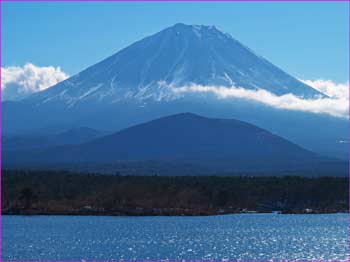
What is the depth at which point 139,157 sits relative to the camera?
153125 millimetres

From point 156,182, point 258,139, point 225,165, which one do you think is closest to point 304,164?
point 225,165

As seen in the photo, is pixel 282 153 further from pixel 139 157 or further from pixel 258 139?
pixel 139 157

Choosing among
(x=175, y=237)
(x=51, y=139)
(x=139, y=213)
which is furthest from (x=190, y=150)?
(x=175, y=237)

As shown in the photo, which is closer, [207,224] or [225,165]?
[207,224]

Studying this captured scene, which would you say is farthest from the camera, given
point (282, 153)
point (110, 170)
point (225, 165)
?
point (282, 153)

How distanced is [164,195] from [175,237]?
2639 cm

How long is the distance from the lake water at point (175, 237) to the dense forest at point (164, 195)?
17.8 feet

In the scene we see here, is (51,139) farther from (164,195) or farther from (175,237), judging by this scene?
(175,237)

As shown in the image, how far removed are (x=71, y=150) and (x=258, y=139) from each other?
36.0 metres

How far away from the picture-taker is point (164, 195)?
70.3 meters

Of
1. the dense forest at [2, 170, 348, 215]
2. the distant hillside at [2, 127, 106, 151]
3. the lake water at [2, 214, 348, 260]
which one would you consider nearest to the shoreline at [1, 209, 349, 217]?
the dense forest at [2, 170, 348, 215]

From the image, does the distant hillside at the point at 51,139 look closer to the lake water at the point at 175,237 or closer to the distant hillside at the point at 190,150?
the distant hillside at the point at 190,150

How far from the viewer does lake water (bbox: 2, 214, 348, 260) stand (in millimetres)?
36500

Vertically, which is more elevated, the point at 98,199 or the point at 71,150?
the point at 71,150
